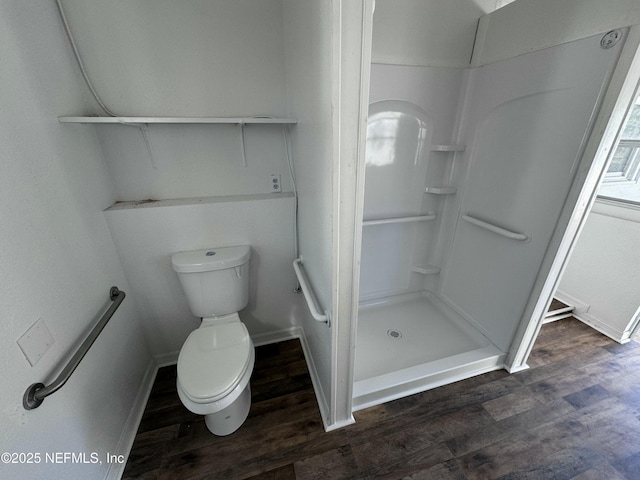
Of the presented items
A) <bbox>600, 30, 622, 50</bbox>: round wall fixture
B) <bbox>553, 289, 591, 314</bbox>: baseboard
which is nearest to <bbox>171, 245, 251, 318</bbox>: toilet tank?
<bbox>600, 30, 622, 50</bbox>: round wall fixture

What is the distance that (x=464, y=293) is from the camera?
197 cm

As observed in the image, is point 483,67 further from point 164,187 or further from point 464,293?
point 164,187

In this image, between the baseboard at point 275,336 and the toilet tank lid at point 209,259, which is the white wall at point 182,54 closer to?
the toilet tank lid at point 209,259

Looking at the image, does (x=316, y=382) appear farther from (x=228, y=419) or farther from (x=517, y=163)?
(x=517, y=163)

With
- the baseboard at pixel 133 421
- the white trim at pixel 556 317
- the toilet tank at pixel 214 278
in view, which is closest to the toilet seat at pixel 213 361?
the toilet tank at pixel 214 278

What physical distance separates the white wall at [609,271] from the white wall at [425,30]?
1.62 metres

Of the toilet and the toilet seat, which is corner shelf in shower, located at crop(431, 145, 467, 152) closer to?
the toilet

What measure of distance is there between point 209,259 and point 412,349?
1.52m

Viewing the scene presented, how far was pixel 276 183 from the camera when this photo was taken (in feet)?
5.18

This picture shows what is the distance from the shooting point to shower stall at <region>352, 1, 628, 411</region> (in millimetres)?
1256

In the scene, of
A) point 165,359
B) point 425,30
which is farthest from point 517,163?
point 165,359

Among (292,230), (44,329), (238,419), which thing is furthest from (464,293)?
(44,329)

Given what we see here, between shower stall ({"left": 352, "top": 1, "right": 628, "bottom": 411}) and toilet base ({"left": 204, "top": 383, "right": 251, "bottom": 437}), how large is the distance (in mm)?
628

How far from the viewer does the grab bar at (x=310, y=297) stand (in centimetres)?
111
